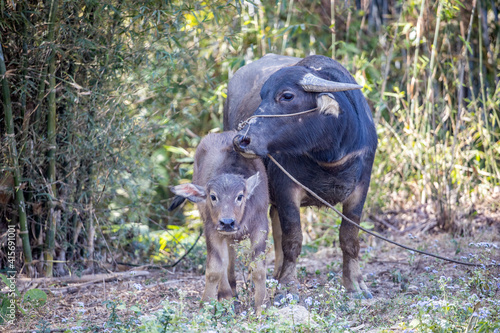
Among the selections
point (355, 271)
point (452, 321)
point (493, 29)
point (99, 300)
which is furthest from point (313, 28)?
point (452, 321)

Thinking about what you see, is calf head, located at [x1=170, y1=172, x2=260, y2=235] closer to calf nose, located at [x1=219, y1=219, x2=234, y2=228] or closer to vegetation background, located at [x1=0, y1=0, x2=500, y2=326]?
calf nose, located at [x1=219, y1=219, x2=234, y2=228]

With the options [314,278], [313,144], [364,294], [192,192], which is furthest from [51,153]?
[364,294]

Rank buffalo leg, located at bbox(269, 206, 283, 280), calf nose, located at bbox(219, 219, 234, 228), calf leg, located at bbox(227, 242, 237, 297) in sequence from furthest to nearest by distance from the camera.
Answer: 1. buffalo leg, located at bbox(269, 206, 283, 280)
2. calf leg, located at bbox(227, 242, 237, 297)
3. calf nose, located at bbox(219, 219, 234, 228)

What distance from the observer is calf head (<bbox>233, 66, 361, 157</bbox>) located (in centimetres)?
437

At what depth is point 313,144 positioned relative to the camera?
4.59m

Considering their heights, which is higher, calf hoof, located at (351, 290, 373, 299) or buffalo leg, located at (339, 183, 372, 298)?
buffalo leg, located at (339, 183, 372, 298)

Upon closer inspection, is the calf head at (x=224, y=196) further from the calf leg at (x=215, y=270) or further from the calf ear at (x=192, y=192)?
the calf leg at (x=215, y=270)

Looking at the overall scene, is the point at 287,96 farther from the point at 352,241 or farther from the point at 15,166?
the point at 15,166

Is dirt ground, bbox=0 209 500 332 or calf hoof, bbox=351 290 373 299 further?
calf hoof, bbox=351 290 373 299

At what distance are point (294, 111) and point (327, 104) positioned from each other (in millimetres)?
263

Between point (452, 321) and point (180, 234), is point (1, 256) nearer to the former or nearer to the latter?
point (180, 234)

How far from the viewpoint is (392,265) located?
587 cm

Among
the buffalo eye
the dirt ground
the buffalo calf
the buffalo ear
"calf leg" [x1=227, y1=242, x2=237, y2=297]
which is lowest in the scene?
the dirt ground

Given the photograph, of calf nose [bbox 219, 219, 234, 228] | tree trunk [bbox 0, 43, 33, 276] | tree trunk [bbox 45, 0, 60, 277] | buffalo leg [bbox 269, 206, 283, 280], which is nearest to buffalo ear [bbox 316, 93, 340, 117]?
calf nose [bbox 219, 219, 234, 228]
